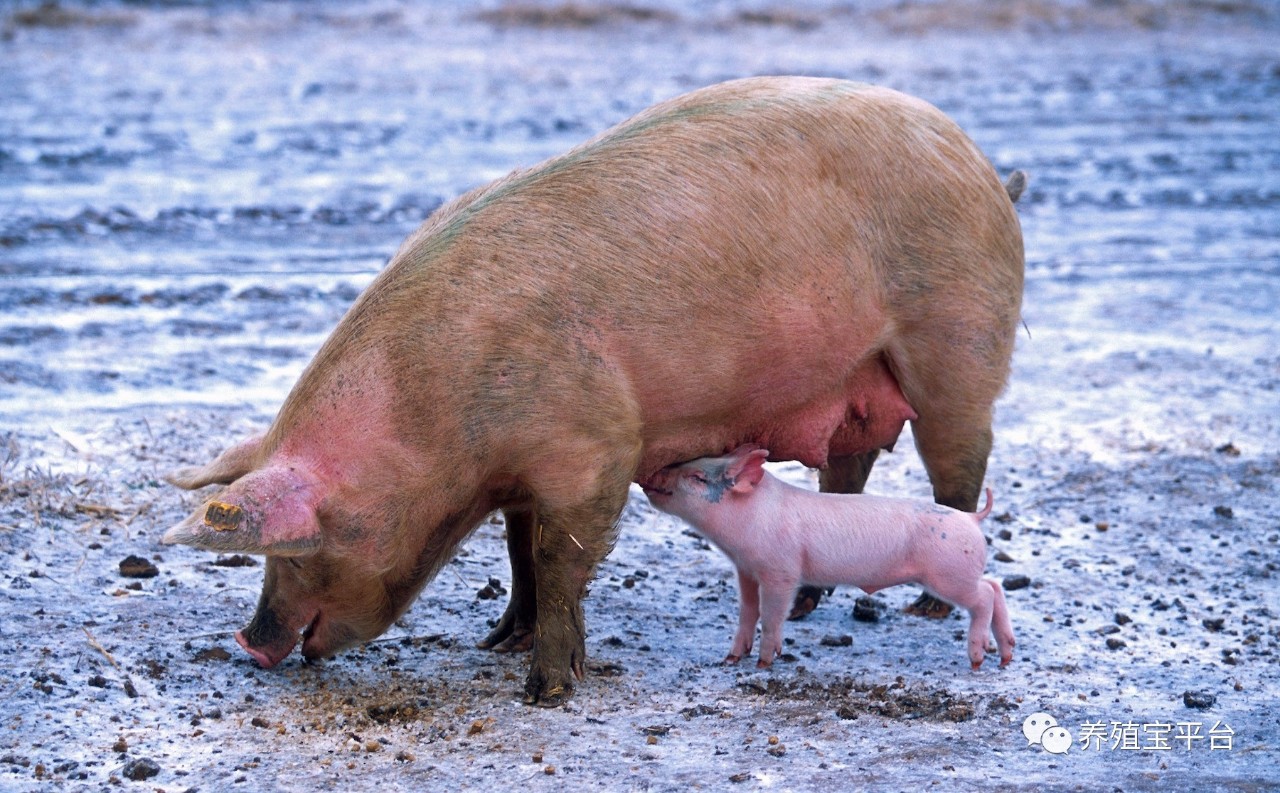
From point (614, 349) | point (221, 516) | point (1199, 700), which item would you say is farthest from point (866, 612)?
point (221, 516)

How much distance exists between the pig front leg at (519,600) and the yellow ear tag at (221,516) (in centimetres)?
125

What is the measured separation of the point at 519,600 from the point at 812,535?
99 centimetres

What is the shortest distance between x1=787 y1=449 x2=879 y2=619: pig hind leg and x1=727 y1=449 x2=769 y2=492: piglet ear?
2.95 feet

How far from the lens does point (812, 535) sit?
16.1 feet

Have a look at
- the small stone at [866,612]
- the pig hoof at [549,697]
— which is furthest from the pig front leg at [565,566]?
the small stone at [866,612]

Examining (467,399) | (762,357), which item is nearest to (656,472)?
(762,357)

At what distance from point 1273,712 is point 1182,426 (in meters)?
2.93

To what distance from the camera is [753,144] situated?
4.85 metres

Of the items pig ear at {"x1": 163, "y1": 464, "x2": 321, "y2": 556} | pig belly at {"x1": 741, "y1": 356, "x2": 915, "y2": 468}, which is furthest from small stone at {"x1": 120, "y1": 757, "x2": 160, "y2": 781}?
pig belly at {"x1": 741, "y1": 356, "x2": 915, "y2": 468}

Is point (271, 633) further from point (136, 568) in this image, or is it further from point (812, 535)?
point (812, 535)

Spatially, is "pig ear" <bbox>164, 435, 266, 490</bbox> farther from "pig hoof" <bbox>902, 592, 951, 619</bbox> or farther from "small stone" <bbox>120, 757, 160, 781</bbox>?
"pig hoof" <bbox>902, 592, 951, 619</bbox>

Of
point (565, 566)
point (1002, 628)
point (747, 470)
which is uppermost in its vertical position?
point (747, 470)

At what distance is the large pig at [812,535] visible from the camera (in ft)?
15.9

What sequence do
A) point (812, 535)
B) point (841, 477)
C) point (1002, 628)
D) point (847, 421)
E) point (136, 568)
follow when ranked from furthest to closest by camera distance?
point (841, 477), point (136, 568), point (847, 421), point (1002, 628), point (812, 535)
